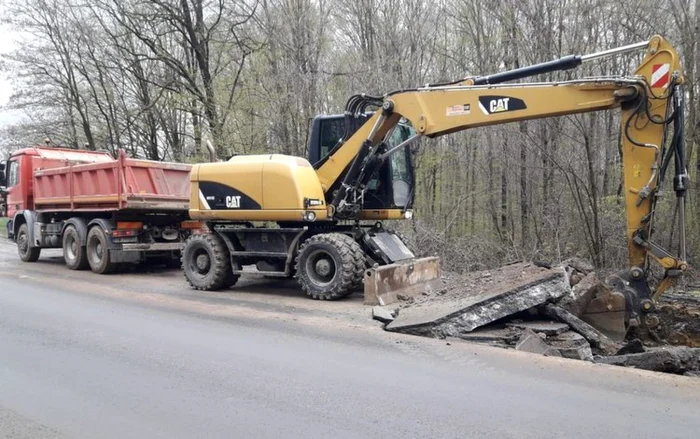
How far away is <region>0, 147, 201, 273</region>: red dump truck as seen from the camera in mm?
12203

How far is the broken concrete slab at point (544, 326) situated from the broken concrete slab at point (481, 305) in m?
0.18

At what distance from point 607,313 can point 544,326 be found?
41.5 inches

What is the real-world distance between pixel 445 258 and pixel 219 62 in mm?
14769

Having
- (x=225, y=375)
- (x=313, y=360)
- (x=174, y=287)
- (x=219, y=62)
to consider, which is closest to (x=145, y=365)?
(x=225, y=375)

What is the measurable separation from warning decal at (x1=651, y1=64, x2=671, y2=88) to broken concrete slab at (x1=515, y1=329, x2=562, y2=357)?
10.9 feet

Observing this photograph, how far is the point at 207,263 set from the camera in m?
10.4

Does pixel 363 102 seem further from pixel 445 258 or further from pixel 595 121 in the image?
pixel 595 121

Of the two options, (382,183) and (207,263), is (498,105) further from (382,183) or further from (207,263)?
(207,263)

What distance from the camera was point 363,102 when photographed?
9.37 meters

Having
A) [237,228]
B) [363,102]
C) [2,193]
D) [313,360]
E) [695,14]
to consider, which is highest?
[695,14]

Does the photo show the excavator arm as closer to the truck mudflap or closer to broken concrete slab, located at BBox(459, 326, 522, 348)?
broken concrete slab, located at BBox(459, 326, 522, 348)

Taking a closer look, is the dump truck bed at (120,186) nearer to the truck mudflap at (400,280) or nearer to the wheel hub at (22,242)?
the wheel hub at (22,242)

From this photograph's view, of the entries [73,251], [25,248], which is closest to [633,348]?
[73,251]

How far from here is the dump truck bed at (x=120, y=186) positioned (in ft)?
39.3
